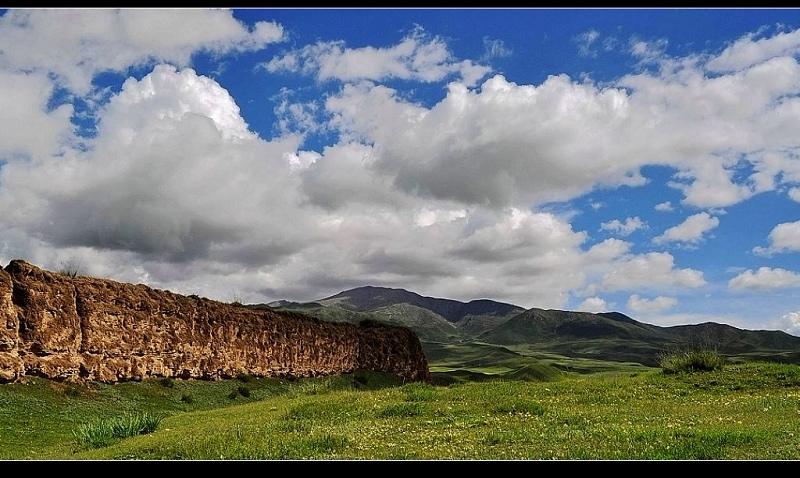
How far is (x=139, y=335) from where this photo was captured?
4212 cm

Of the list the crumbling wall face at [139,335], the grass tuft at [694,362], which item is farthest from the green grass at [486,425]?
the crumbling wall face at [139,335]

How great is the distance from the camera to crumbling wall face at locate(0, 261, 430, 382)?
33.2 meters

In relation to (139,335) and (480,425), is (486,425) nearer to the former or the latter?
(480,425)

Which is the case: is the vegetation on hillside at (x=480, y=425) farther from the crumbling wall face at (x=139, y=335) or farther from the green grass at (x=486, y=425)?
the crumbling wall face at (x=139, y=335)

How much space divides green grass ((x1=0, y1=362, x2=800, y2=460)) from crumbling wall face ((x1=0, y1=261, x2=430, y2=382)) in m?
4.40

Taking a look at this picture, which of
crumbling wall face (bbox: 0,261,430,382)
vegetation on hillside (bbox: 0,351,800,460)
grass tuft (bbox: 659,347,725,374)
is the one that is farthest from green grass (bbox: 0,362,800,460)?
crumbling wall face (bbox: 0,261,430,382)

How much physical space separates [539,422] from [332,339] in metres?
55.6

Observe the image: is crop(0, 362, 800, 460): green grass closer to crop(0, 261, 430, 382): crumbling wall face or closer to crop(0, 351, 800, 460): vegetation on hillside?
crop(0, 351, 800, 460): vegetation on hillside

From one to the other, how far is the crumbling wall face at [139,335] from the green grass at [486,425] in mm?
4397

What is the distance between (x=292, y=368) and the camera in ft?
200

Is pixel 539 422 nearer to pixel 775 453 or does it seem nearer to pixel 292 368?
pixel 775 453

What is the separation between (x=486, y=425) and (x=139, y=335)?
112ft

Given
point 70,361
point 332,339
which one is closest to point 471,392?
point 70,361
